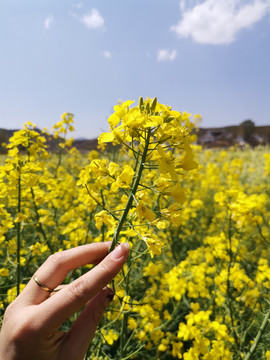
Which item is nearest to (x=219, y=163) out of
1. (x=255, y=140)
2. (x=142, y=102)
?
(x=142, y=102)

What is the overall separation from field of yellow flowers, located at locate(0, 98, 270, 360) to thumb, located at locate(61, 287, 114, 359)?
0.62ft

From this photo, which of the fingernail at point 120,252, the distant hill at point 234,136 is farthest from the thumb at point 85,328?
the distant hill at point 234,136

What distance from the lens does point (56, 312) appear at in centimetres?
82

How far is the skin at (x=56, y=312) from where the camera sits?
0.82m

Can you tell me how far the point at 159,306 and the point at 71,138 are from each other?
359 cm

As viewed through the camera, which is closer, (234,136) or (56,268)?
(56,268)

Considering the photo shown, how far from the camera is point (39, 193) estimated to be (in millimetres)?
2199

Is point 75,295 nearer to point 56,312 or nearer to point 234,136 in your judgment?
point 56,312

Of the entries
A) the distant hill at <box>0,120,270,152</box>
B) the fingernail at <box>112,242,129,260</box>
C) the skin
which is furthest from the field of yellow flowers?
the distant hill at <box>0,120,270,152</box>

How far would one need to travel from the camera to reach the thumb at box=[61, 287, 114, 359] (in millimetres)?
930

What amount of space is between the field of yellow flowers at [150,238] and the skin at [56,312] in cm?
16

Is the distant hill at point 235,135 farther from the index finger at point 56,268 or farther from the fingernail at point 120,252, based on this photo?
the fingernail at point 120,252

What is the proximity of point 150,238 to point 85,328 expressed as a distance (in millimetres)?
477

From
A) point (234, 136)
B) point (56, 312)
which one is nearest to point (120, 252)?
point (56, 312)
